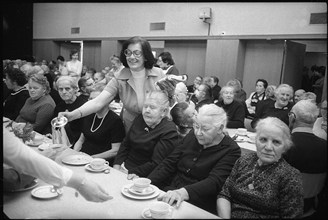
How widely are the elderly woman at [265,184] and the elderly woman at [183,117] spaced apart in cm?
88

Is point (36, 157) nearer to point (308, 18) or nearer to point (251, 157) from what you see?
point (251, 157)

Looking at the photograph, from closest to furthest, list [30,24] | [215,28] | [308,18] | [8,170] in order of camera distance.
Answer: [8,170]
[308,18]
[215,28]
[30,24]

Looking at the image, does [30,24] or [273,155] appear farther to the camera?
[30,24]

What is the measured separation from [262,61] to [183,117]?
5830 millimetres

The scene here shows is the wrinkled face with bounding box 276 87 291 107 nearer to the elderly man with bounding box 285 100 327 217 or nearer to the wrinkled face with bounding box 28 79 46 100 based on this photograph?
the elderly man with bounding box 285 100 327 217

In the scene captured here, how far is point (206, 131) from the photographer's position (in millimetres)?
2203

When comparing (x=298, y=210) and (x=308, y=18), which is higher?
(x=308, y=18)

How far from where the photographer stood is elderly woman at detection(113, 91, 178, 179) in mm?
2541

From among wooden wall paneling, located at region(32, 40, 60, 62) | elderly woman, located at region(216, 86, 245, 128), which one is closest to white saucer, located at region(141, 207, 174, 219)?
elderly woman, located at region(216, 86, 245, 128)

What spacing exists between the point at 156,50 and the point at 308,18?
5020 mm

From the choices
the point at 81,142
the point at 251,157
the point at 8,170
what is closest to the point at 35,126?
the point at 81,142

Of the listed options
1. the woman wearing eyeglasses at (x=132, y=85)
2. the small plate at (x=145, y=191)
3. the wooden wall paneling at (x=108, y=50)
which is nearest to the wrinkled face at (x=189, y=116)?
the woman wearing eyeglasses at (x=132, y=85)

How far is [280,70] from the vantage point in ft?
25.5

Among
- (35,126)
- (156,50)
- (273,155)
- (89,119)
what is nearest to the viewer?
(273,155)
